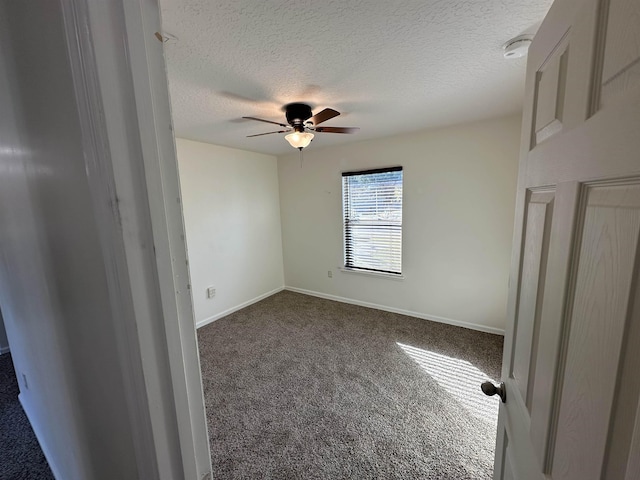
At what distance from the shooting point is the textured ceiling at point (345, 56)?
107 cm

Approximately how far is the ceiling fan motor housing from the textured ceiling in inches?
2.6

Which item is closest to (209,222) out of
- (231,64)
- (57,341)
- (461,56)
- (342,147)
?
(342,147)

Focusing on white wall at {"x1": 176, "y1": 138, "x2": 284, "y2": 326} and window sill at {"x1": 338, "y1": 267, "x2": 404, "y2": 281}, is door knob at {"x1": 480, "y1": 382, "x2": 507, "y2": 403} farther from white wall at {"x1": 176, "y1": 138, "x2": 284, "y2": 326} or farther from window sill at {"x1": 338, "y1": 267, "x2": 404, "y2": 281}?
white wall at {"x1": 176, "y1": 138, "x2": 284, "y2": 326}

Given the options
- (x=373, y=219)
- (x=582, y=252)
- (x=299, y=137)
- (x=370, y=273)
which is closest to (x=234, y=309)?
(x=370, y=273)

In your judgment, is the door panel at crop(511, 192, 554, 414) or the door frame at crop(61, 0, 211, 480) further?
the door panel at crop(511, 192, 554, 414)

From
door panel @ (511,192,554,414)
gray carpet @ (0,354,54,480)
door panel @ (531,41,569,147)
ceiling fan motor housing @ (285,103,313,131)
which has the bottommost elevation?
gray carpet @ (0,354,54,480)

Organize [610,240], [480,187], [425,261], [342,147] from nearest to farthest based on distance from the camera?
[610,240]
[480,187]
[425,261]
[342,147]

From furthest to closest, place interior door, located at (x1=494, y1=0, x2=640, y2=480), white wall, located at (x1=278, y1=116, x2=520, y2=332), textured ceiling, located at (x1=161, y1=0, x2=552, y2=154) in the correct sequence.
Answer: white wall, located at (x1=278, y1=116, x2=520, y2=332) → textured ceiling, located at (x1=161, y1=0, x2=552, y2=154) → interior door, located at (x1=494, y1=0, x2=640, y2=480)

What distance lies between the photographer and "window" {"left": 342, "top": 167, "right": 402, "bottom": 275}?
3307mm

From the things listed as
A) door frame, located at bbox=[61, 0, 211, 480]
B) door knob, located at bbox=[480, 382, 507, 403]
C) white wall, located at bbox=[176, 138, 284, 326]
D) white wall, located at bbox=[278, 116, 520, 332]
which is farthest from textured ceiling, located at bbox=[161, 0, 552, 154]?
door knob, located at bbox=[480, 382, 507, 403]

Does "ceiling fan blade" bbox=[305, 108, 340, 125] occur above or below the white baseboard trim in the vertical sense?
above

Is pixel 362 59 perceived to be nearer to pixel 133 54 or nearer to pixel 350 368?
pixel 133 54

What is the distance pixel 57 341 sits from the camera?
844 mm

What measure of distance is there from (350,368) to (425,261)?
157 cm
